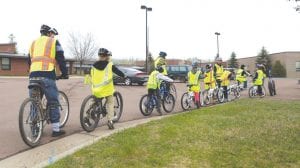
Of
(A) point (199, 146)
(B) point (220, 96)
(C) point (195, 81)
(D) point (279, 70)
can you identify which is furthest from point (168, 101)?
(D) point (279, 70)

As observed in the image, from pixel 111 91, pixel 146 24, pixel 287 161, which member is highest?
pixel 146 24

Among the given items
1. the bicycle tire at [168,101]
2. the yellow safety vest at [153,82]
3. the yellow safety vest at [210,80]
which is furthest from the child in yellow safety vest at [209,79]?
the yellow safety vest at [153,82]

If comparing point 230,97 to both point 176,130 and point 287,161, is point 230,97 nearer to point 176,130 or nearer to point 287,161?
point 176,130

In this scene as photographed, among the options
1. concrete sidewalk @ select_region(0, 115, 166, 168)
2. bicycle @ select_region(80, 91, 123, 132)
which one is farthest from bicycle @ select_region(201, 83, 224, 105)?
concrete sidewalk @ select_region(0, 115, 166, 168)

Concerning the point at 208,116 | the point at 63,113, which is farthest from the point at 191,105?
the point at 63,113

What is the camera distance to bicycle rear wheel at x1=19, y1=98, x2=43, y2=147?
6.46 meters

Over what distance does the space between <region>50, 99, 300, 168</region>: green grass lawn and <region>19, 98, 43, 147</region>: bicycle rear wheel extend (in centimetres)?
105

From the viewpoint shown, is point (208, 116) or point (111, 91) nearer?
point (111, 91)

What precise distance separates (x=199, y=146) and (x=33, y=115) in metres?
2.76

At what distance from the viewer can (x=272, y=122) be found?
869 centimetres

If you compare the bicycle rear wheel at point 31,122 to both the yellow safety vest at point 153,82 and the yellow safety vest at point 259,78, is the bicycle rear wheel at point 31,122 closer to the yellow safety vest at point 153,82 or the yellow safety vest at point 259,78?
the yellow safety vest at point 153,82

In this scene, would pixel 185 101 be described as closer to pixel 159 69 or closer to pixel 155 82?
pixel 159 69

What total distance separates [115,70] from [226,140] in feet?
9.23

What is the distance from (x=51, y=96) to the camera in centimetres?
718
